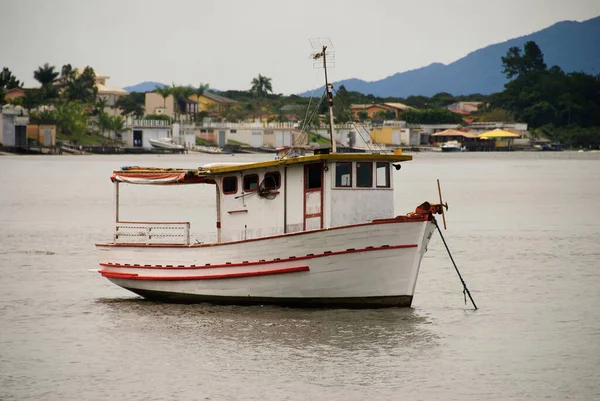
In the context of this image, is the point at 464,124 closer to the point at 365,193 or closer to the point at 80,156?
the point at 80,156

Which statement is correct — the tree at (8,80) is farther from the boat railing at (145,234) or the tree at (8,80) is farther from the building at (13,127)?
the boat railing at (145,234)

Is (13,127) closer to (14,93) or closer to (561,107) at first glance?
(14,93)

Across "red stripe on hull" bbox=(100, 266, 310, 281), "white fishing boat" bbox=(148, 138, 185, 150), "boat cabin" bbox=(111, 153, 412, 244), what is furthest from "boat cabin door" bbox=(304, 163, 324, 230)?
"white fishing boat" bbox=(148, 138, 185, 150)

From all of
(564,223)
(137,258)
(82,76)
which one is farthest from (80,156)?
(137,258)

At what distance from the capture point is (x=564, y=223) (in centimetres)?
4972

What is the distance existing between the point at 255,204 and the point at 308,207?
157 centimetres

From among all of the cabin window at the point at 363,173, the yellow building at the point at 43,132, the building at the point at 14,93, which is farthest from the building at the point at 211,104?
the cabin window at the point at 363,173

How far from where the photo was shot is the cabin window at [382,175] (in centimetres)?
2341

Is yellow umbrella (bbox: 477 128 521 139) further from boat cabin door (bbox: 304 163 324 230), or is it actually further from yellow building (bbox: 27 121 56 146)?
boat cabin door (bbox: 304 163 324 230)

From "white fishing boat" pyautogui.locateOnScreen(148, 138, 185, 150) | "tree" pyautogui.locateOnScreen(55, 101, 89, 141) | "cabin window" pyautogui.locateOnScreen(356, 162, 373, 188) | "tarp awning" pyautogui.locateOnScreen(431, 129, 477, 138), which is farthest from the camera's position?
"tarp awning" pyautogui.locateOnScreen(431, 129, 477, 138)

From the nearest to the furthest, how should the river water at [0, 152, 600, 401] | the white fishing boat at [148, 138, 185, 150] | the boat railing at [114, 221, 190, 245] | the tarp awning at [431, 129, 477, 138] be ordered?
1. the river water at [0, 152, 600, 401]
2. the boat railing at [114, 221, 190, 245]
3. the white fishing boat at [148, 138, 185, 150]
4. the tarp awning at [431, 129, 477, 138]

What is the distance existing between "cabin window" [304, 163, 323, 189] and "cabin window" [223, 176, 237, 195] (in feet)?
7.12

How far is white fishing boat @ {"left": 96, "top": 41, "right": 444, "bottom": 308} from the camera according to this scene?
22.5 m

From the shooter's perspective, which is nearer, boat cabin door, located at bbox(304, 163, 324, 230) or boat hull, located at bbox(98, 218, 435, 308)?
boat hull, located at bbox(98, 218, 435, 308)
